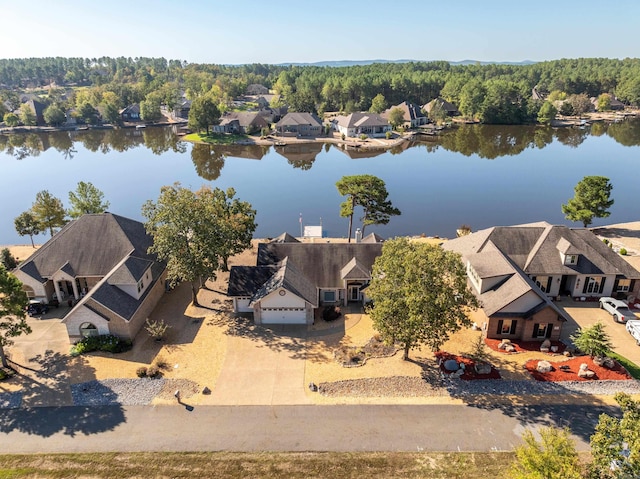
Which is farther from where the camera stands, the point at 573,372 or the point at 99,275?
the point at 99,275

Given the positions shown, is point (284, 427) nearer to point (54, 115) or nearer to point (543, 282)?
point (543, 282)

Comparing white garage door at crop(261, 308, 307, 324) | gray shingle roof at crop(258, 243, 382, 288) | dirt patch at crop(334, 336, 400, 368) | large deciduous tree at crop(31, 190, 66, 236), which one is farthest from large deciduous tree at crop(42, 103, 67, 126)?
dirt patch at crop(334, 336, 400, 368)

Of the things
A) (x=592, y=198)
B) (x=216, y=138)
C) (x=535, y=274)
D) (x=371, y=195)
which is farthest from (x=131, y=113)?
(x=535, y=274)

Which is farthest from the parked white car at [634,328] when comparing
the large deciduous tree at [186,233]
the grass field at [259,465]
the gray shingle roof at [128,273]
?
the gray shingle roof at [128,273]

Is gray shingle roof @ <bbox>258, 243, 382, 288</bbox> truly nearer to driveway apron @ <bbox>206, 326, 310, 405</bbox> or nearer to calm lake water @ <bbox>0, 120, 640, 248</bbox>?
Answer: driveway apron @ <bbox>206, 326, 310, 405</bbox>

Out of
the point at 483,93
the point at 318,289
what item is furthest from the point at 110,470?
the point at 483,93

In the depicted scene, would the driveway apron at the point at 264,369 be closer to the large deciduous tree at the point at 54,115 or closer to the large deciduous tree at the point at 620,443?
the large deciduous tree at the point at 620,443
